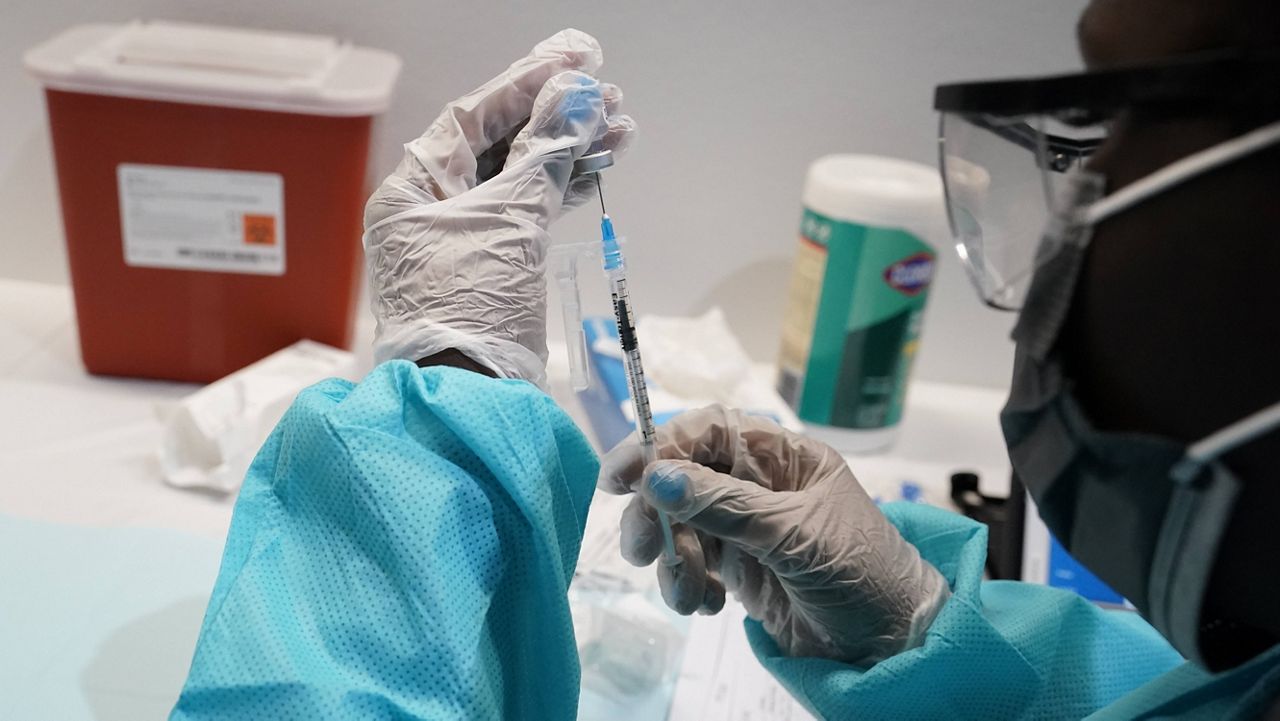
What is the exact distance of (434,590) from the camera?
1.85ft

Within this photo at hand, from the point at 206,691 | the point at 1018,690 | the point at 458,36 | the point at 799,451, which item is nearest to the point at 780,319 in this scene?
the point at 458,36

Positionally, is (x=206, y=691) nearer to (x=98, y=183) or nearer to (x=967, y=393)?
(x=98, y=183)

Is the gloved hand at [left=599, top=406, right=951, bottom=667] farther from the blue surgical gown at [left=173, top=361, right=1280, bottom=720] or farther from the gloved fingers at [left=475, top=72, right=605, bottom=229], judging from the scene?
the gloved fingers at [left=475, top=72, right=605, bottom=229]

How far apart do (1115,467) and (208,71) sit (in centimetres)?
104

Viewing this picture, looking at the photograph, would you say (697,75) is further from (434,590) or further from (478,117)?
(434,590)

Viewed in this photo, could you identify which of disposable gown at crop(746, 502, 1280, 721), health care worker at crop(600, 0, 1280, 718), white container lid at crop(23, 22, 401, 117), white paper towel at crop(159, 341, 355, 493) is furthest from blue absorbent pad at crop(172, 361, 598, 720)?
white container lid at crop(23, 22, 401, 117)

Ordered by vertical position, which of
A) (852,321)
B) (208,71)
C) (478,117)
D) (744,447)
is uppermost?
(478,117)

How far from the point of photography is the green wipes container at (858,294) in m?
1.23

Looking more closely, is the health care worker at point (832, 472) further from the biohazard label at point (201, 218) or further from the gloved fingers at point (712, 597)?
the biohazard label at point (201, 218)

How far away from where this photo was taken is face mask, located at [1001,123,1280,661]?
512 mm

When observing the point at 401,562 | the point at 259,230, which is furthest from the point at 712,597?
the point at 259,230

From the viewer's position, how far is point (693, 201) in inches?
55.4

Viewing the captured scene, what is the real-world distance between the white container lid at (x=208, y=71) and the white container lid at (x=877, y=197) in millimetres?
527

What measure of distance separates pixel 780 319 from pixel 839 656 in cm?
82
